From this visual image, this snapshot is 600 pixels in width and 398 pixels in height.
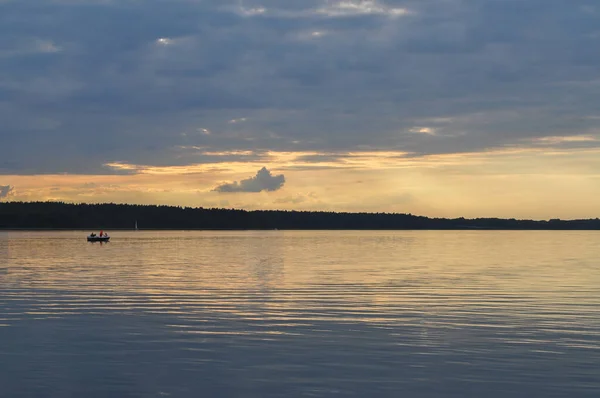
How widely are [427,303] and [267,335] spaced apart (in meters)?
13.1

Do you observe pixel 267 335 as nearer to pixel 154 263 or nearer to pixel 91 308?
pixel 91 308

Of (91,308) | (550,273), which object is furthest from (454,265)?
(91,308)

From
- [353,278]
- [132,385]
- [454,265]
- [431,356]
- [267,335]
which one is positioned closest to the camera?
[132,385]

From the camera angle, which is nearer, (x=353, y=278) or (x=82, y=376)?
(x=82, y=376)

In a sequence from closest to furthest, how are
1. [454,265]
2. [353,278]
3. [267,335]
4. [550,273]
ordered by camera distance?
1. [267,335]
2. [353,278]
3. [550,273]
4. [454,265]

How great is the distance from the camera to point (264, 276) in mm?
58594

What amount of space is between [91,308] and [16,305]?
13.7 ft

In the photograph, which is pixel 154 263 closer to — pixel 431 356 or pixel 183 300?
pixel 183 300

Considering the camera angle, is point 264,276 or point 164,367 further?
point 264,276

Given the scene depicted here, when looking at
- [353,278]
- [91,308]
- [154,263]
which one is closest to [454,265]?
[353,278]

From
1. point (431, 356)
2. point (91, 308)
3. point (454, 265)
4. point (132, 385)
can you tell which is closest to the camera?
point (132, 385)

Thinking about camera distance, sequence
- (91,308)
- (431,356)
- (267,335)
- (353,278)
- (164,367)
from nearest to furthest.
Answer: (164,367) < (431,356) < (267,335) < (91,308) < (353,278)

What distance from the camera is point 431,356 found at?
24500 millimetres

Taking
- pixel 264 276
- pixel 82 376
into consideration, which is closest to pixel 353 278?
pixel 264 276
